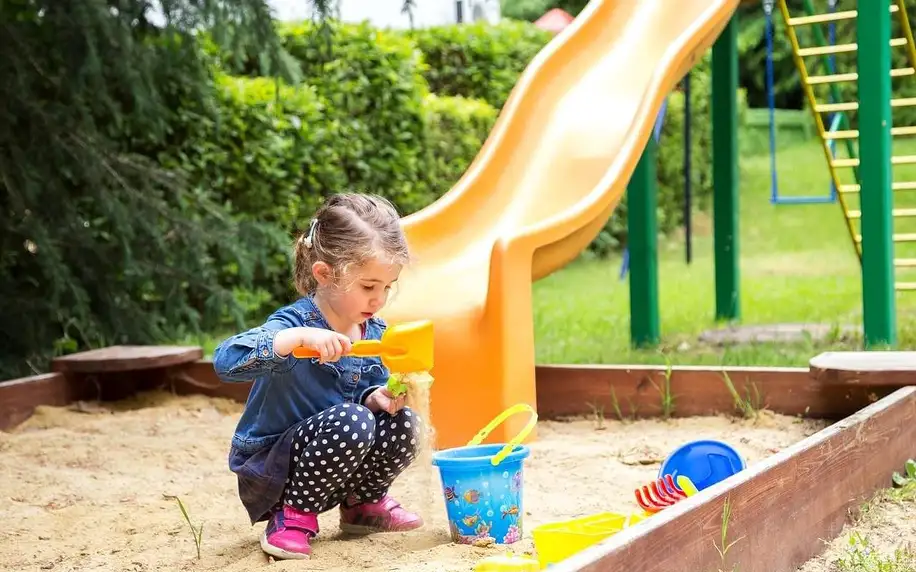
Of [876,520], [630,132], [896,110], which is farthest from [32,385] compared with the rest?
[896,110]

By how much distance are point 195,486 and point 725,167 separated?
3952mm

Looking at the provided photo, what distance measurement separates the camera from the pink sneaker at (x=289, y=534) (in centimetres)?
234

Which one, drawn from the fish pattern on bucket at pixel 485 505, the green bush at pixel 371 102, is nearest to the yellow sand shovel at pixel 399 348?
the fish pattern on bucket at pixel 485 505

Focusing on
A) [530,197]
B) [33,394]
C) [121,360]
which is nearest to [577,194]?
[530,197]

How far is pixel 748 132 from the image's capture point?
16.0 metres

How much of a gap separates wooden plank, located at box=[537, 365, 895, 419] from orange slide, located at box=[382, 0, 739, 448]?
374 millimetres

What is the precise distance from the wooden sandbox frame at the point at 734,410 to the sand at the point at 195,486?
0.10 m

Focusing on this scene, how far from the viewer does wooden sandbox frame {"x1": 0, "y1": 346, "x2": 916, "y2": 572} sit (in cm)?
189

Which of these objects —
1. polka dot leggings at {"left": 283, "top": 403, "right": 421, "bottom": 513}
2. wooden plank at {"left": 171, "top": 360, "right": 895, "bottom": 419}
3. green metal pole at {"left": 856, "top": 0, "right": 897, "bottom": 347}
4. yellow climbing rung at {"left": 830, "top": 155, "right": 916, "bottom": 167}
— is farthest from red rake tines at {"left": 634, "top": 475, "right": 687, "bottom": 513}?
yellow climbing rung at {"left": 830, "top": 155, "right": 916, "bottom": 167}

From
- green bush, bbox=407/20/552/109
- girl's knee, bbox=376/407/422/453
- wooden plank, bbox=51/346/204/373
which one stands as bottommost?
wooden plank, bbox=51/346/204/373

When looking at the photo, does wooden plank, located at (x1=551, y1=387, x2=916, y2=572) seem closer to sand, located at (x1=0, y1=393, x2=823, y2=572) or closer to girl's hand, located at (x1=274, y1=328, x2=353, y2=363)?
sand, located at (x1=0, y1=393, x2=823, y2=572)

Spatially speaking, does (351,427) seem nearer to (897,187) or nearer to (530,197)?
(530,197)

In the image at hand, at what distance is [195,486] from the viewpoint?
3.18m

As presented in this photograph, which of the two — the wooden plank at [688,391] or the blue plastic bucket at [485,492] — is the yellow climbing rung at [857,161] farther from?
the blue plastic bucket at [485,492]
